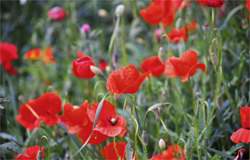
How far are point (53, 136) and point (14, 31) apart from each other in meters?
1.73

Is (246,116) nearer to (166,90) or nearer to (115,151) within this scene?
(115,151)

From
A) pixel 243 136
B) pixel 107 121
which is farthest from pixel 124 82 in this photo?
pixel 243 136

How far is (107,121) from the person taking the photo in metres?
1.84

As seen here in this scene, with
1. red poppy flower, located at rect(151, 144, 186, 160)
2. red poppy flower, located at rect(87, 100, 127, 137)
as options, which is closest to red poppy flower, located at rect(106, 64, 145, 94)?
red poppy flower, located at rect(87, 100, 127, 137)

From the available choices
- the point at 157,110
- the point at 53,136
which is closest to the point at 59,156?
the point at 53,136

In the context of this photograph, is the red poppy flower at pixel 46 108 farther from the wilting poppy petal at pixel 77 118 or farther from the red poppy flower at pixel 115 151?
the red poppy flower at pixel 115 151

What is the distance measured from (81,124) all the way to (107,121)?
0.38 feet

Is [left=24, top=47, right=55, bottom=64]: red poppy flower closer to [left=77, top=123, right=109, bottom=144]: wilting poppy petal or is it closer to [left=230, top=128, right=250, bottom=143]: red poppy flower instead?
[left=77, top=123, right=109, bottom=144]: wilting poppy petal

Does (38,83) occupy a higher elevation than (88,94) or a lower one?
lower

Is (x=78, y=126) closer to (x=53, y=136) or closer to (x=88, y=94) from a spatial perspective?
(x=53, y=136)

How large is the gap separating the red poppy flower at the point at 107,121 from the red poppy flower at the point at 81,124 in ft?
0.13

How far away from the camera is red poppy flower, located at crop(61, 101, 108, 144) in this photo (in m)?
1.86

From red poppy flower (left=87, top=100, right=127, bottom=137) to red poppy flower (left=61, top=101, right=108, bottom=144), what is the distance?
4 centimetres

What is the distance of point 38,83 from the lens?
10.3ft
